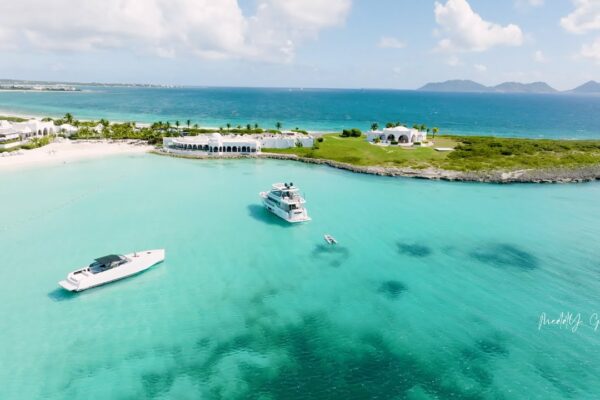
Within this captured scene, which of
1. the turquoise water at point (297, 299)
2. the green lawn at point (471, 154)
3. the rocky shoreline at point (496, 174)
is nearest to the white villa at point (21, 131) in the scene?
the turquoise water at point (297, 299)

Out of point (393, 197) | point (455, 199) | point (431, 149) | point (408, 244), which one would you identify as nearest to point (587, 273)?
point (408, 244)

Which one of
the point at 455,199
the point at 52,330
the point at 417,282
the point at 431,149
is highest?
the point at 431,149

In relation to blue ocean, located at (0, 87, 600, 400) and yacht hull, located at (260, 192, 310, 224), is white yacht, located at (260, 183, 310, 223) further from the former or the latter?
blue ocean, located at (0, 87, 600, 400)

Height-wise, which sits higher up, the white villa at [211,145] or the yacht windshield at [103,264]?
the white villa at [211,145]

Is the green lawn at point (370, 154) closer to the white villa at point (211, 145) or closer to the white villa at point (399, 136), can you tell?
the white villa at point (211, 145)

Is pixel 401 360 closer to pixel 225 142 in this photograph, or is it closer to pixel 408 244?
pixel 408 244
